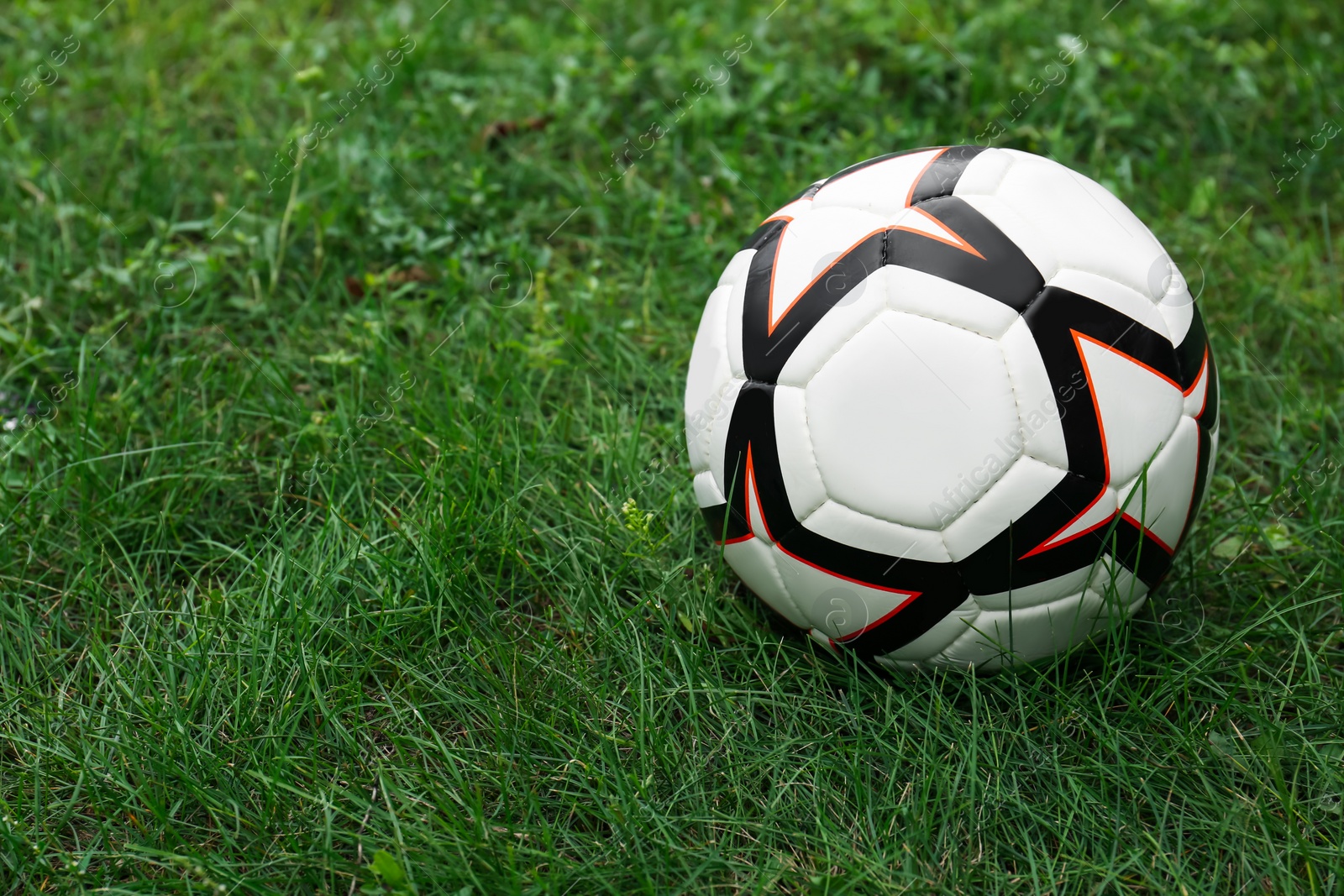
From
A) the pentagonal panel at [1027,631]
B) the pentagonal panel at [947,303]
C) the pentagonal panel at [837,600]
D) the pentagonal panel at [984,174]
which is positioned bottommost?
the pentagonal panel at [1027,631]

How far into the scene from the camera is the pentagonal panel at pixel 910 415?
177 cm

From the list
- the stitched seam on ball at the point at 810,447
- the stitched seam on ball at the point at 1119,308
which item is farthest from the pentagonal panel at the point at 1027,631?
the stitched seam on ball at the point at 1119,308

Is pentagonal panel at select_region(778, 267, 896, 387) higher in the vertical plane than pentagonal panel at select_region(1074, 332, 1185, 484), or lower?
higher

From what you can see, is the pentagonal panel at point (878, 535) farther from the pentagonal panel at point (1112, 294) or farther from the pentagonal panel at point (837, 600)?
the pentagonal panel at point (1112, 294)

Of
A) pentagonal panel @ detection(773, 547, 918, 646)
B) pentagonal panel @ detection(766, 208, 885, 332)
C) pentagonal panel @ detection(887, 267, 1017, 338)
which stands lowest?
pentagonal panel @ detection(773, 547, 918, 646)

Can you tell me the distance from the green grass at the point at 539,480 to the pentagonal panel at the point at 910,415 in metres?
0.48

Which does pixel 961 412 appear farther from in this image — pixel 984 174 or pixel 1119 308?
pixel 984 174

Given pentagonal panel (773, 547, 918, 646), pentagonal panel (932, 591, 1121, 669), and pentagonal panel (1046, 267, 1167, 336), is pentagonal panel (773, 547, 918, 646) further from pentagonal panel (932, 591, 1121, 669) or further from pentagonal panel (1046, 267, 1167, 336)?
pentagonal panel (1046, 267, 1167, 336)

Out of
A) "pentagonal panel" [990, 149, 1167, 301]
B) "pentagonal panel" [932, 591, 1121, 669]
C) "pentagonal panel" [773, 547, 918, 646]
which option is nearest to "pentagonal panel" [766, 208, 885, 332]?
"pentagonal panel" [990, 149, 1167, 301]

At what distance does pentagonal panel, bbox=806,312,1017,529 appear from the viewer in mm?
1771

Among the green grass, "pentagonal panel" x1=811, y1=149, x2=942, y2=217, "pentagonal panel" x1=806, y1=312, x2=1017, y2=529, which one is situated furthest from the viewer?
"pentagonal panel" x1=811, y1=149, x2=942, y2=217

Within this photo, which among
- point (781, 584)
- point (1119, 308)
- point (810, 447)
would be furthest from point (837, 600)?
point (1119, 308)

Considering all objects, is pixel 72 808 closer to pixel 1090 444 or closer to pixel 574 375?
pixel 574 375

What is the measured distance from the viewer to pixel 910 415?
1.79 m
